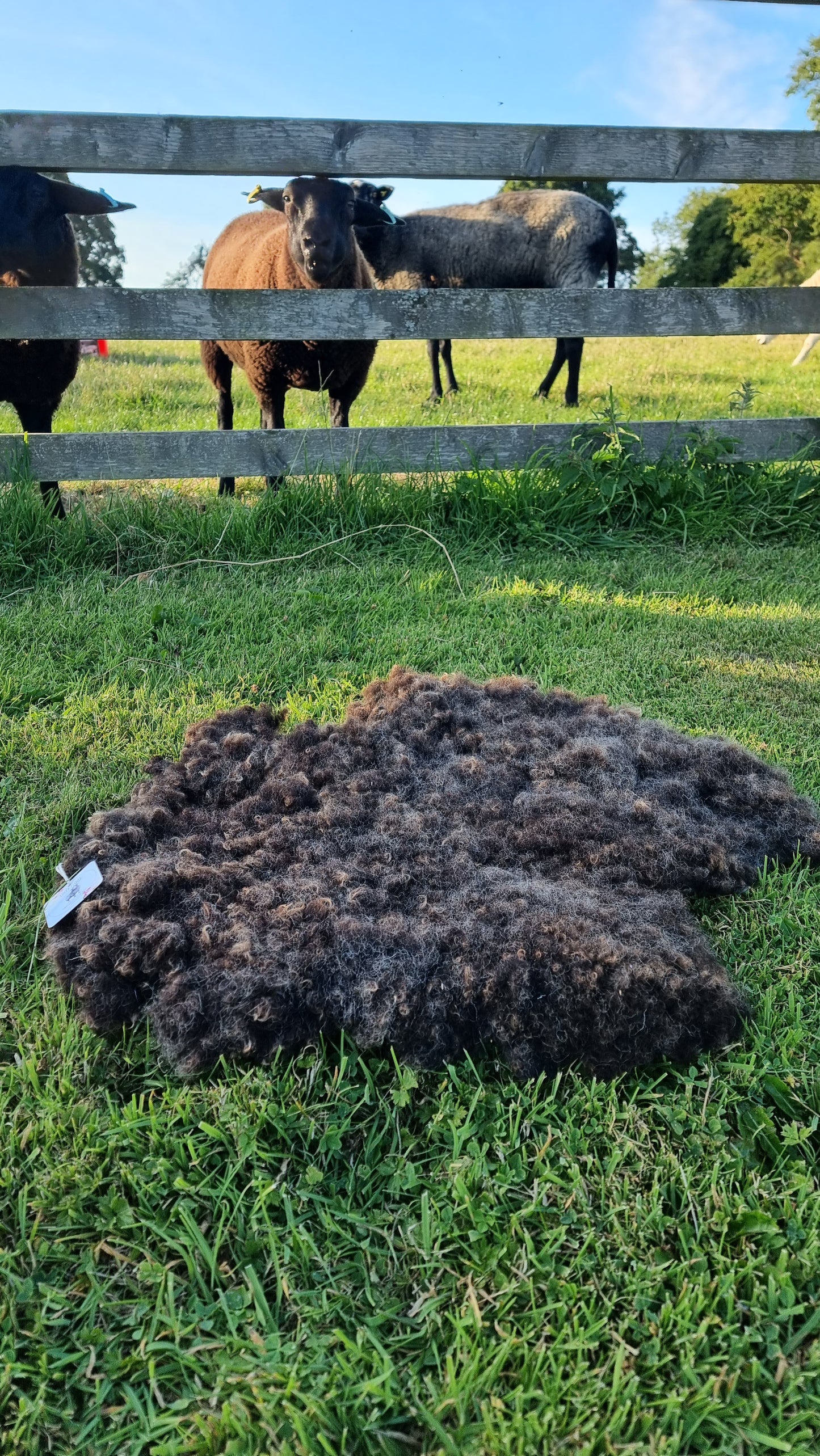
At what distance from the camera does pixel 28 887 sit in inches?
67.9

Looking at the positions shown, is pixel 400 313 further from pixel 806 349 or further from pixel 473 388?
pixel 806 349

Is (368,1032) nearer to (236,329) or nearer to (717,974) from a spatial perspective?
(717,974)

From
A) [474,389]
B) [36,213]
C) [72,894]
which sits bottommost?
[72,894]

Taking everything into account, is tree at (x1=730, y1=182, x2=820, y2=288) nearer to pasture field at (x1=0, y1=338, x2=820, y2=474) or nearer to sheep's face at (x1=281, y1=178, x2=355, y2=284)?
pasture field at (x1=0, y1=338, x2=820, y2=474)

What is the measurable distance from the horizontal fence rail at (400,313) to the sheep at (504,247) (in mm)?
3282

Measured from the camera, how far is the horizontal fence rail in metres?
3.54

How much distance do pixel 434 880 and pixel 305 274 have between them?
11.1 ft

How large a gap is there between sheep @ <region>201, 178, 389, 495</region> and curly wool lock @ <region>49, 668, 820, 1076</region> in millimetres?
2151

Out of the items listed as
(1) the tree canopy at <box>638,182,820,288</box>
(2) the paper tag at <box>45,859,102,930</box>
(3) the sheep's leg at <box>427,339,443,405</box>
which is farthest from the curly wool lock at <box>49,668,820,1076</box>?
(1) the tree canopy at <box>638,182,820,288</box>

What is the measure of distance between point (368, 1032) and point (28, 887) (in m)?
0.79

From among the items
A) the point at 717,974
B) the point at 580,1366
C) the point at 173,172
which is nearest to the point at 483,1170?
the point at 580,1366

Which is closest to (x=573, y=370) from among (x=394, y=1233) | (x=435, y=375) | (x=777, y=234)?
(x=435, y=375)

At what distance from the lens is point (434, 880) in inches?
63.7

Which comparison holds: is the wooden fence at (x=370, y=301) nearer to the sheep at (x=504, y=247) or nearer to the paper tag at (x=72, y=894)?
the paper tag at (x=72, y=894)
